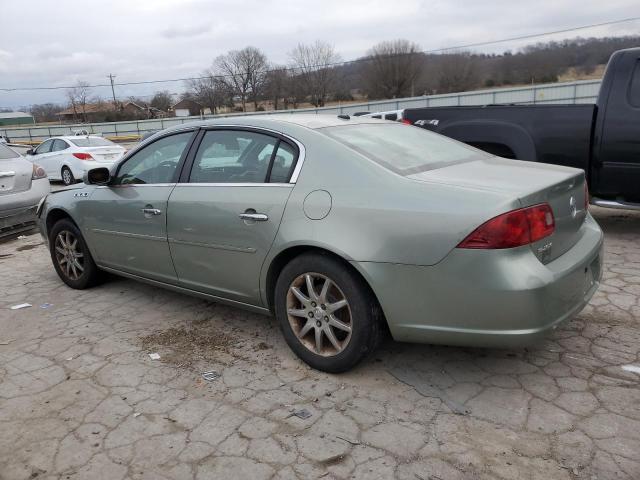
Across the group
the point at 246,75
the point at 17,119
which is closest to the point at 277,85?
the point at 246,75

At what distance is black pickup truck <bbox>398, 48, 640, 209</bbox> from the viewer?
538 centimetres

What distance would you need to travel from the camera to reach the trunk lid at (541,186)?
270 cm

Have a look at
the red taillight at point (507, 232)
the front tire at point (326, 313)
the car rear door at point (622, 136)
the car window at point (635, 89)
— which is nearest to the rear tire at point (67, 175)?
the front tire at point (326, 313)

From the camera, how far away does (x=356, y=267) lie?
9.31 feet

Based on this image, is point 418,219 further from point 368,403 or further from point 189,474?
point 189,474

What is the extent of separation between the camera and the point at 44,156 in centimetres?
1511

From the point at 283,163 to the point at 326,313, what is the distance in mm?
984

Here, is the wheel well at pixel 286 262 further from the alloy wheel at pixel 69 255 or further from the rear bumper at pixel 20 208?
the rear bumper at pixel 20 208

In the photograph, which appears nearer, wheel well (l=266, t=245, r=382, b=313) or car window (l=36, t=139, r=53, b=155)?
wheel well (l=266, t=245, r=382, b=313)

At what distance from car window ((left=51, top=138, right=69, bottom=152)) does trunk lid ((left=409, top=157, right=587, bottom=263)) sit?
14.3 metres

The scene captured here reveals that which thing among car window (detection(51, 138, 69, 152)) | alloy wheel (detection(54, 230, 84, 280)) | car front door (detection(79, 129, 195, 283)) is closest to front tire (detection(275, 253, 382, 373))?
car front door (detection(79, 129, 195, 283))

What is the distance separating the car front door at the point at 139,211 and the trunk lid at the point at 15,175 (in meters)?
3.66

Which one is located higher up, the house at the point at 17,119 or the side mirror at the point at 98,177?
the house at the point at 17,119

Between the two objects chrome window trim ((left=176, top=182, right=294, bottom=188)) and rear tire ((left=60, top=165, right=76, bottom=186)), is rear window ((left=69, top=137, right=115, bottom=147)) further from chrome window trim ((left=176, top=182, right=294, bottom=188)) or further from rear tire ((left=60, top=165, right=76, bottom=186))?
chrome window trim ((left=176, top=182, right=294, bottom=188))
